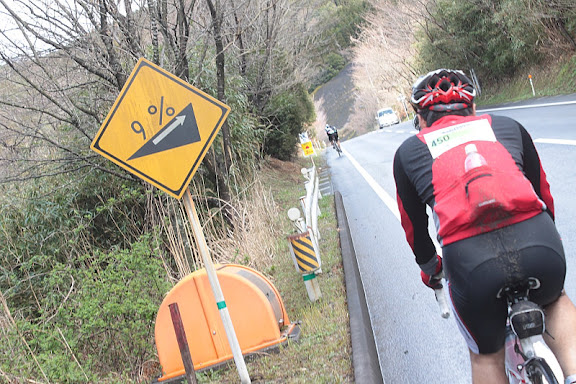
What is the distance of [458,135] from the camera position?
2.69 m

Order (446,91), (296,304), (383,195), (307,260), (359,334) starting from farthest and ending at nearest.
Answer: (383,195) → (296,304) → (307,260) → (359,334) → (446,91)

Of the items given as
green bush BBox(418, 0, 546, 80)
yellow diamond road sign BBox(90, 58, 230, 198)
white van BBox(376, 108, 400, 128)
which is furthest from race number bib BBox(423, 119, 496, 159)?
white van BBox(376, 108, 400, 128)

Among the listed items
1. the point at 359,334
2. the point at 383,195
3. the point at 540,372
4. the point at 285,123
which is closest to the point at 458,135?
the point at 540,372

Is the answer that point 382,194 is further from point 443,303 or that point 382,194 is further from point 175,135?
point 443,303

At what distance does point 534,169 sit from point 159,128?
9.25 ft

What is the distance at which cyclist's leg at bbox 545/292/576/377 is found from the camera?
7.96 feet

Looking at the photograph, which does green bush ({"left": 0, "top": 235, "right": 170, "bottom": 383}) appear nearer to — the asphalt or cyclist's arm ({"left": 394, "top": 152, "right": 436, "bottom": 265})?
the asphalt

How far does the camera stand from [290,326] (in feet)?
19.8

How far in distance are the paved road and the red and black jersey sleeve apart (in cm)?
188

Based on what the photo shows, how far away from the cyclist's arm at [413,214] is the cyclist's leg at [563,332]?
69cm

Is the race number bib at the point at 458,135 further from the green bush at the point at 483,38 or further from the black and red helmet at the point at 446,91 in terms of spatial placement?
the green bush at the point at 483,38

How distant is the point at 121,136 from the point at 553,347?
11.1ft

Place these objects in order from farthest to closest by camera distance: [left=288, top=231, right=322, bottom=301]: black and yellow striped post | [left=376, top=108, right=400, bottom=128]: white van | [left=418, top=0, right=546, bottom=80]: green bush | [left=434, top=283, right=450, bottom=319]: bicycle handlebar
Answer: [left=376, top=108, right=400, bottom=128]: white van → [left=418, top=0, right=546, bottom=80]: green bush → [left=288, top=231, right=322, bottom=301]: black and yellow striped post → [left=434, top=283, right=450, bottom=319]: bicycle handlebar

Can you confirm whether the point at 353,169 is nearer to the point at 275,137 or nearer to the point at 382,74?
the point at 275,137
